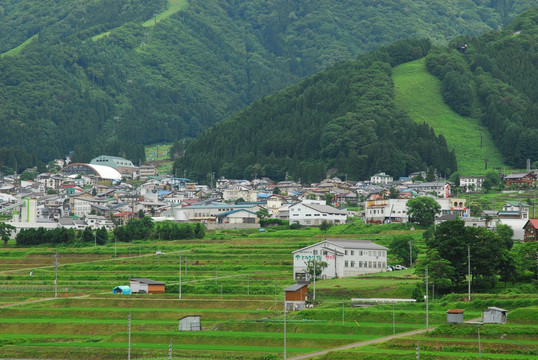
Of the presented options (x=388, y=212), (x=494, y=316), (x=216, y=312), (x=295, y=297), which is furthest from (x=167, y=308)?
(x=388, y=212)

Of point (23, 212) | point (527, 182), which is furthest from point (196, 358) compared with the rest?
point (527, 182)

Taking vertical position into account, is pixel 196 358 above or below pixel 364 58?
below

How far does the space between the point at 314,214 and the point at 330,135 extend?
4567 cm

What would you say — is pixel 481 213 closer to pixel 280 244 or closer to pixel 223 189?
pixel 280 244

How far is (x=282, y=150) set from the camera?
161750mm

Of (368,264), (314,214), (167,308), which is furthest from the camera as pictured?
(314,214)

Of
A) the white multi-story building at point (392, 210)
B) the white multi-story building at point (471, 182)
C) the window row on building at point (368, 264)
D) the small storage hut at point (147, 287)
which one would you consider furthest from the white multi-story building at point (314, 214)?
the small storage hut at point (147, 287)

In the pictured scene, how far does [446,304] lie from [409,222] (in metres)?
41.8

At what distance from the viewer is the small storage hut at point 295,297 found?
62.9 meters

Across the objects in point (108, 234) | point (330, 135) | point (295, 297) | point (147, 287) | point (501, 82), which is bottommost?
point (295, 297)

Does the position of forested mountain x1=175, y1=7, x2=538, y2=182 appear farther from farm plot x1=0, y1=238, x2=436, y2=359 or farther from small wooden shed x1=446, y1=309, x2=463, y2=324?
small wooden shed x1=446, y1=309, x2=463, y2=324

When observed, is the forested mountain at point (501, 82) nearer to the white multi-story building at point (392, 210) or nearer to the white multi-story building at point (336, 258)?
the white multi-story building at point (392, 210)

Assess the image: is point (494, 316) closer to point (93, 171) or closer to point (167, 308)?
point (167, 308)

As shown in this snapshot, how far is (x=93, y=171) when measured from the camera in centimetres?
16800
